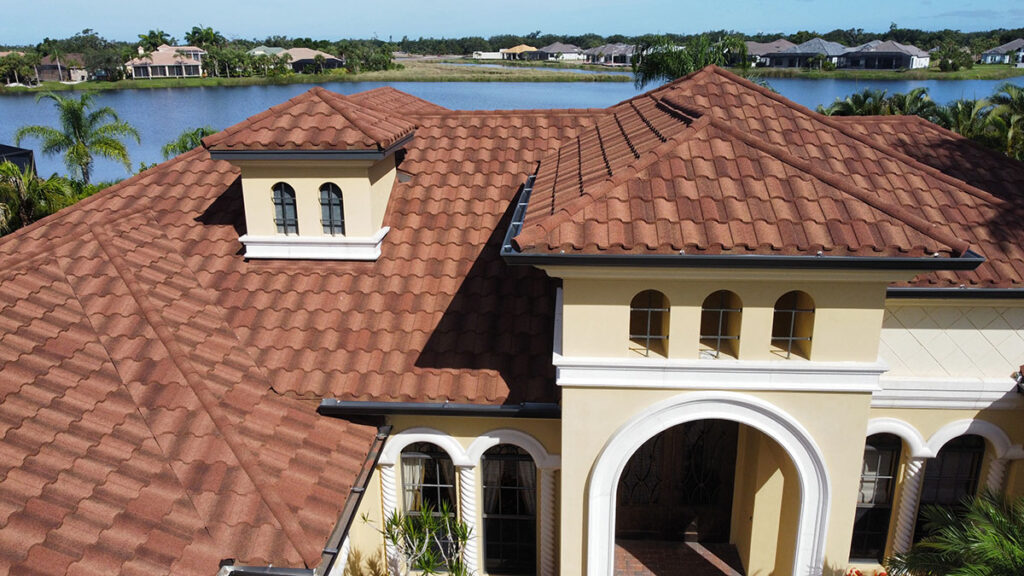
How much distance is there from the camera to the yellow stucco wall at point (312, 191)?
10.3 m

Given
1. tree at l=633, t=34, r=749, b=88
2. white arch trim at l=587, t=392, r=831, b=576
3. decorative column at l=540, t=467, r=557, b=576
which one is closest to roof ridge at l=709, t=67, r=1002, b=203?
white arch trim at l=587, t=392, r=831, b=576

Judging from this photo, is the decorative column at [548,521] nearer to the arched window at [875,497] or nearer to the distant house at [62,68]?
the arched window at [875,497]

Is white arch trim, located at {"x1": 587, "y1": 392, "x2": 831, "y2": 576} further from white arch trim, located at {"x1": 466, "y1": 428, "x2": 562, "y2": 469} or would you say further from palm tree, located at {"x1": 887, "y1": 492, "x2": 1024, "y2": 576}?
white arch trim, located at {"x1": 466, "y1": 428, "x2": 562, "y2": 469}

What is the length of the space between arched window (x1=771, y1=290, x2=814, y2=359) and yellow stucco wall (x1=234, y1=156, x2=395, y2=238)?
5.81m

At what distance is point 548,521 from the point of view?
9.86m

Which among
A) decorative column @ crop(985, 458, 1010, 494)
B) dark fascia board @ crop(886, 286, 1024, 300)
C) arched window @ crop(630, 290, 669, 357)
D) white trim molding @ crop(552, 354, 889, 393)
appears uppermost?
dark fascia board @ crop(886, 286, 1024, 300)

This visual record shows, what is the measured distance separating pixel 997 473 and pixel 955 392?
4.75ft

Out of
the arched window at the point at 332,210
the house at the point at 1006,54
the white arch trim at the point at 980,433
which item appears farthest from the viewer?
the house at the point at 1006,54

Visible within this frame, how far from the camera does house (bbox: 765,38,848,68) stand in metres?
128

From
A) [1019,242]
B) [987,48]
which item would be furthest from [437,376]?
[987,48]

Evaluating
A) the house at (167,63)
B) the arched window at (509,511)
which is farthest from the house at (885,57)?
the arched window at (509,511)

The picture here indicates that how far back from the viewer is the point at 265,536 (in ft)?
21.7

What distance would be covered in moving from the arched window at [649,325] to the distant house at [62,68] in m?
140

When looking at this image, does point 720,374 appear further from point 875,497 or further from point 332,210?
point 332,210
